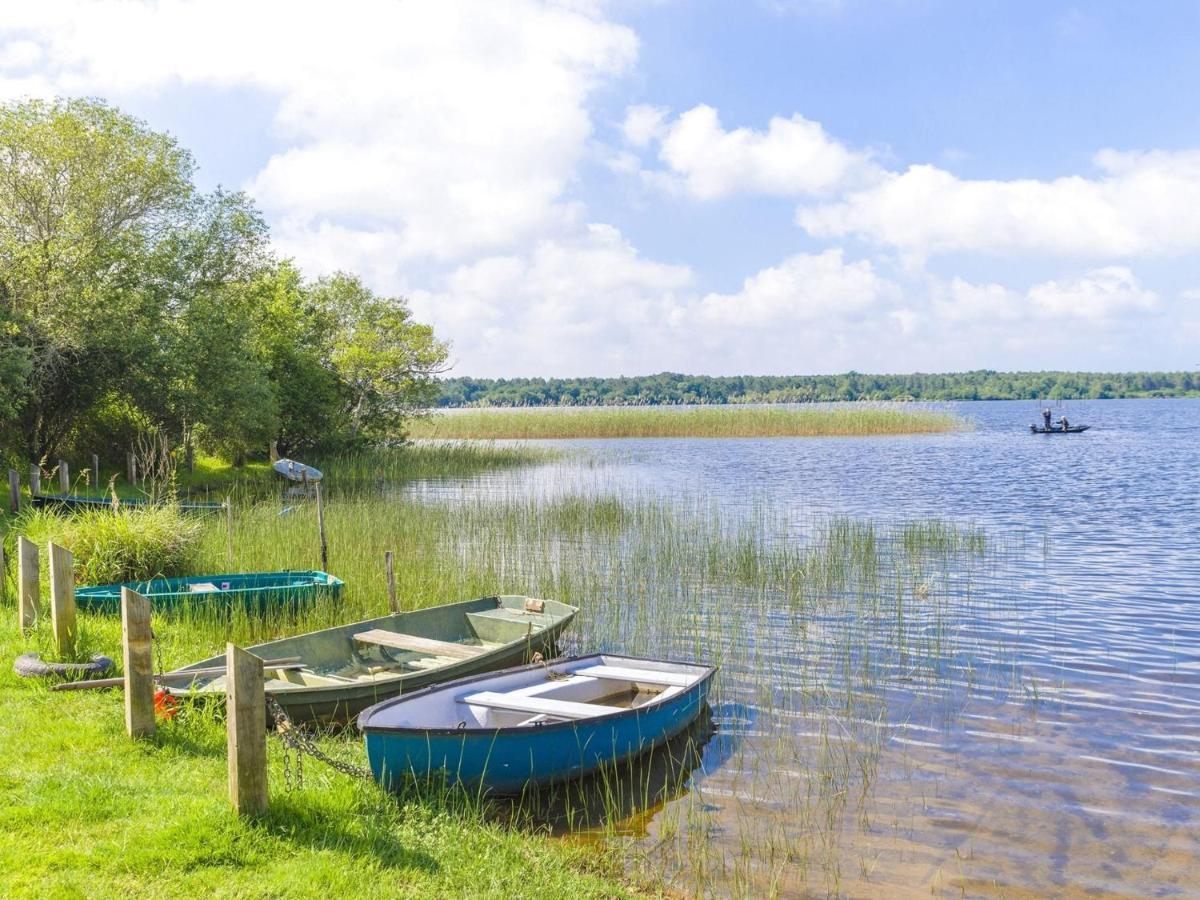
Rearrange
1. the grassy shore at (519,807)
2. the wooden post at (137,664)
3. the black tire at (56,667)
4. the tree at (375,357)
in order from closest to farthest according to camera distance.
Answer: the grassy shore at (519,807), the wooden post at (137,664), the black tire at (56,667), the tree at (375,357)

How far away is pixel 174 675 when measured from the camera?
290 inches

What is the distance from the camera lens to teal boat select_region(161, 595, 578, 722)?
7.45 meters

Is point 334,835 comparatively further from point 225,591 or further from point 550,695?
point 225,591

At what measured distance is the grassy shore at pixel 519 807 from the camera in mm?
4840

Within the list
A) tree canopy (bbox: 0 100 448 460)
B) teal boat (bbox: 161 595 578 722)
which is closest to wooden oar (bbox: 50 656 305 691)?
Result: teal boat (bbox: 161 595 578 722)

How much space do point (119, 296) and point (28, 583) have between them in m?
15.6

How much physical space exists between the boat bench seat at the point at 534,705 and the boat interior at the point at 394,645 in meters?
0.84

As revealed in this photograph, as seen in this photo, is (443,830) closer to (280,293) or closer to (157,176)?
(157,176)

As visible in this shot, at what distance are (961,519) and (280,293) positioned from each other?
22.4 meters

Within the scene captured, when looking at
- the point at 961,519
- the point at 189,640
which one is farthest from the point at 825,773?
the point at 961,519

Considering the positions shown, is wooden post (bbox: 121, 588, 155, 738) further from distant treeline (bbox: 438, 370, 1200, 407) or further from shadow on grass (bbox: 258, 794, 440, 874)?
distant treeline (bbox: 438, 370, 1200, 407)

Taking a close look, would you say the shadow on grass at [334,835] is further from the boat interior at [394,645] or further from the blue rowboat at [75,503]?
the blue rowboat at [75,503]

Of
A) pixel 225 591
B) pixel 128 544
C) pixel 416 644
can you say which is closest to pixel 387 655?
pixel 416 644

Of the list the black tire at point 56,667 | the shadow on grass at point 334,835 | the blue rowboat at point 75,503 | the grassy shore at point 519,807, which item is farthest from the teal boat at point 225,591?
the blue rowboat at point 75,503
